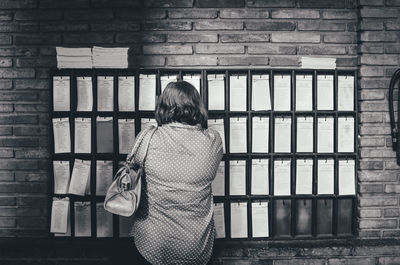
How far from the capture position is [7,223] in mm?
3609

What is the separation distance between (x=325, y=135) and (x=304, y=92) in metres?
0.40

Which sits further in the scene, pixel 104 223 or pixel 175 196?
pixel 104 223

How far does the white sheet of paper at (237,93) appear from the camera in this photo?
139 inches

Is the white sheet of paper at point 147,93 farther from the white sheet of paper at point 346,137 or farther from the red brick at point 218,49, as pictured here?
the white sheet of paper at point 346,137

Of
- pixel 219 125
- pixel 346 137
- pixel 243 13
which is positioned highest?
pixel 243 13

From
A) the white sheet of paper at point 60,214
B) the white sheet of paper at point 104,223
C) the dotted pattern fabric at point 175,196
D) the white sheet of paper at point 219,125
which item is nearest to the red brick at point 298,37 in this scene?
the white sheet of paper at point 219,125

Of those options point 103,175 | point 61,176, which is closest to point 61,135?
point 61,176

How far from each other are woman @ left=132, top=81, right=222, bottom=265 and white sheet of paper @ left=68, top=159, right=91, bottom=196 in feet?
3.55

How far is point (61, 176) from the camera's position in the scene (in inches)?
139

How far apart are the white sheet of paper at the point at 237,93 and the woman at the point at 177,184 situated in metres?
0.97

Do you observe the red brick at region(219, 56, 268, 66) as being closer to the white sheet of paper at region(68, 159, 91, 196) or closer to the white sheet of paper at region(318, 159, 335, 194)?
the white sheet of paper at region(318, 159, 335, 194)

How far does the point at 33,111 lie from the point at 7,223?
963mm

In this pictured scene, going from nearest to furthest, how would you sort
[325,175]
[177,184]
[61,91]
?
1. [177,184]
2. [61,91]
3. [325,175]

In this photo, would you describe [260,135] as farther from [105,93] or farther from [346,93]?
[105,93]
